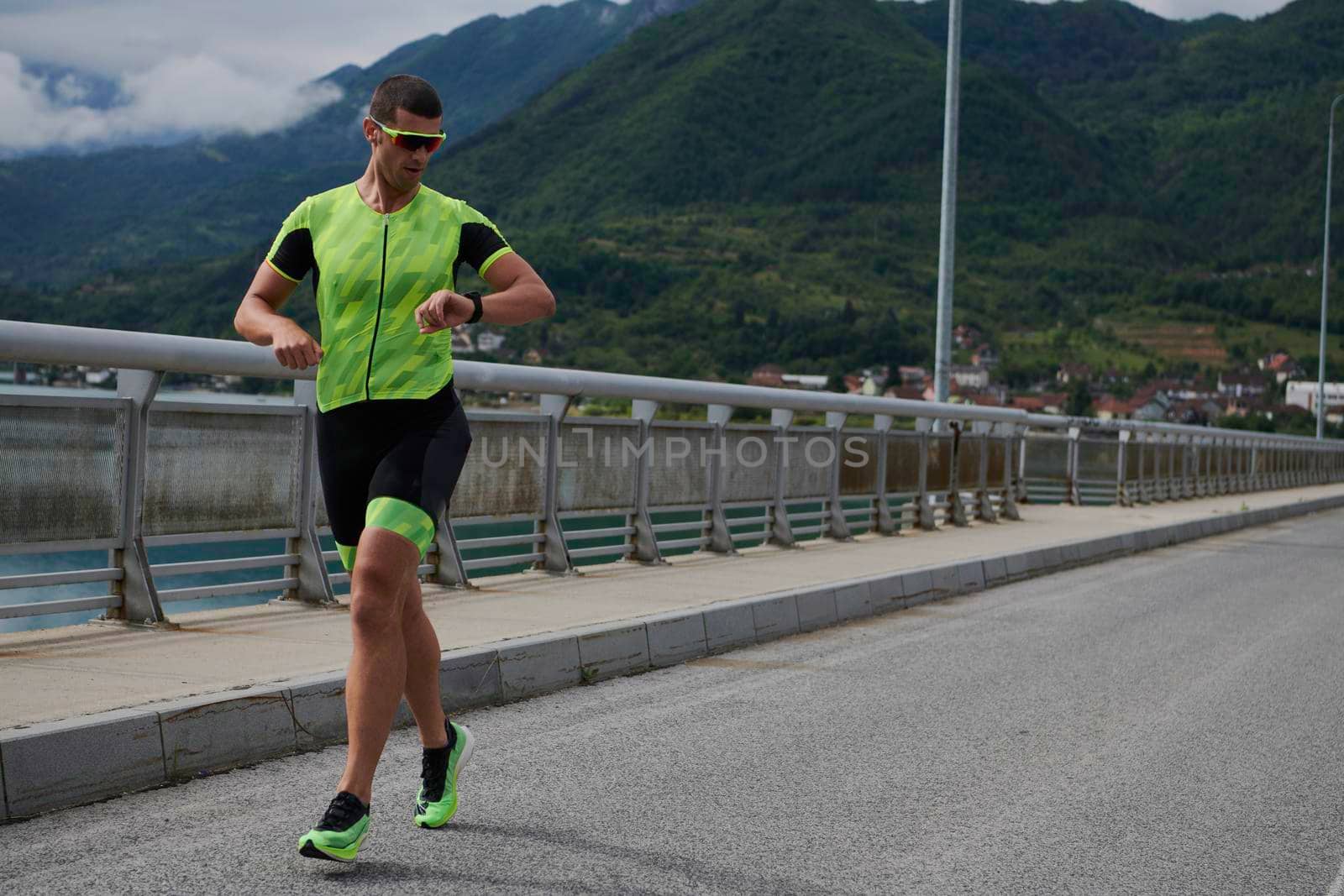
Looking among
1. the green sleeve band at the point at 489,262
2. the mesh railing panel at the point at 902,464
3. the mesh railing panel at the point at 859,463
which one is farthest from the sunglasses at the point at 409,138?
the mesh railing panel at the point at 902,464

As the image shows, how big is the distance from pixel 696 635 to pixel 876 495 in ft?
24.5

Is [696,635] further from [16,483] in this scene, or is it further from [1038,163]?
[1038,163]

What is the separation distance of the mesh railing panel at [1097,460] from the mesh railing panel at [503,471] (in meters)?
16.5

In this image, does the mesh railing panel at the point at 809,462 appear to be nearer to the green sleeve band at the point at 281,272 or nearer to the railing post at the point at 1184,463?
the green sleeve band at the point at 281,272

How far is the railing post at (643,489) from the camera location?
36.1 feet

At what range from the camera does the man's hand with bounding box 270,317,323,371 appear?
3.90 m

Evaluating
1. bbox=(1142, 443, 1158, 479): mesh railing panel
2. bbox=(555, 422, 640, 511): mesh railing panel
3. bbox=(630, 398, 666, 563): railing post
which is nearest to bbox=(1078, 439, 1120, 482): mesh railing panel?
bbox=(1142, 443, 1158, 479): mesh railing panel

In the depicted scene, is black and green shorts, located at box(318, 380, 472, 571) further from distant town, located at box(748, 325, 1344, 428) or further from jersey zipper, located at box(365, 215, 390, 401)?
distant town, located at box(748, 325, 1344, 428)

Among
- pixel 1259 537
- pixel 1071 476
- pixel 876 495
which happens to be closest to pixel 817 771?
pixel 876 495

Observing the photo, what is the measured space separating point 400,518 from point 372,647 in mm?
346

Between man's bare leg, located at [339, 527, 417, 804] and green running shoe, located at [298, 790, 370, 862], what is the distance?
4 cm

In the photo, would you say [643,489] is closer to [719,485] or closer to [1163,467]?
[719,485]

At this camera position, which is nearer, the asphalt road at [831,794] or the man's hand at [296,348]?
the man's hand at [296,348]

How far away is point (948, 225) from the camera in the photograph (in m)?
20.5
